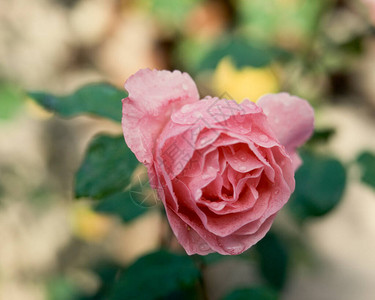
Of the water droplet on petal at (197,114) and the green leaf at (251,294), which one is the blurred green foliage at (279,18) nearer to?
the green leaf at (251,294)

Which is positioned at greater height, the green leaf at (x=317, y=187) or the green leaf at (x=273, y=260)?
the green leaf at (x=317, y=187)

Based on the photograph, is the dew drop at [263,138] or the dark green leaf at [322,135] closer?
the dew drop at [263,138]

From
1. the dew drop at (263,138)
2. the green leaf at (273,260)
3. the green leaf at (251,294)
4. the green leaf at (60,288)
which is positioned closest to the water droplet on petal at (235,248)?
the dew drop at (263,138)

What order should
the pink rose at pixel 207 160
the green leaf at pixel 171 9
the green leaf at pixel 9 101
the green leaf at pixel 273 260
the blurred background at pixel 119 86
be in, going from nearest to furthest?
1. the pink rose at pixel 207 160
2. the green leaf at pixel 273 260
3. the blurred background at pixel 119 86
4. the green leaf at pixel 9 101
5. the green leaf at pixel 171 9

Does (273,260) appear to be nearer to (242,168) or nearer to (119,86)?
(242,168)

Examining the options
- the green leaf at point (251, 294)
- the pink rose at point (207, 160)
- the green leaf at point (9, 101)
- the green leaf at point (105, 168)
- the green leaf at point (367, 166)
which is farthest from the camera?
the green leaf at point (9, 101)

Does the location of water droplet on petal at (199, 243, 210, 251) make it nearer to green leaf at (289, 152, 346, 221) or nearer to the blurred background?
green leaf at (289, 152, 346, 221)

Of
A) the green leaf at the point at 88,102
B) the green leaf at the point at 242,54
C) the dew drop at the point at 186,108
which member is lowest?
the green leaf at the point at 242,54
